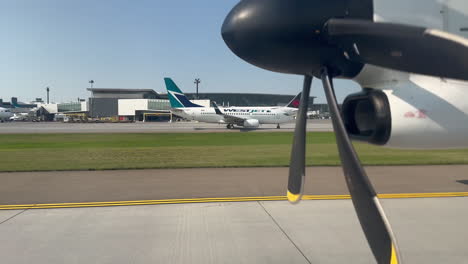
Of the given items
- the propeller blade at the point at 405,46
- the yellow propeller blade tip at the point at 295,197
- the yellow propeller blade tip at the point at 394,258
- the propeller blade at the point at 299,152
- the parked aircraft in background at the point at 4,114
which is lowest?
the parked aircraft in background at the point at 4,114

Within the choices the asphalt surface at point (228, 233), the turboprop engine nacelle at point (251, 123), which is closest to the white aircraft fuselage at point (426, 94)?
the asphalt surface at point (228, 233)

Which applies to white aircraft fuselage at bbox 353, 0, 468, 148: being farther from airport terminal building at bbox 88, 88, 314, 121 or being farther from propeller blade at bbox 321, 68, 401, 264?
airport terminal building at bbox 88, 88, 314, 121

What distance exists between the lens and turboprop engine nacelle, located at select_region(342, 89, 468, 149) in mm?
3645

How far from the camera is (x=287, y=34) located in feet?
11.8

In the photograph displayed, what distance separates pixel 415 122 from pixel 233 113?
3764 cm

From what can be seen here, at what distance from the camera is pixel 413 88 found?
145 inches

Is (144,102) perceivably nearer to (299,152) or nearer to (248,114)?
(248,114)

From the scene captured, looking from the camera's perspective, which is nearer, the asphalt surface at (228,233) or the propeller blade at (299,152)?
the propeller blade at (299,152)

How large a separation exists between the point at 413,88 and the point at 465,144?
93 centimetres

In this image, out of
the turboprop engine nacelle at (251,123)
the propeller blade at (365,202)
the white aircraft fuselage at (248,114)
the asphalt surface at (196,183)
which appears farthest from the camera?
the white aircraft fuselage at (248,114)

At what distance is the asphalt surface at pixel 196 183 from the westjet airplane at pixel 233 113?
2764 cm

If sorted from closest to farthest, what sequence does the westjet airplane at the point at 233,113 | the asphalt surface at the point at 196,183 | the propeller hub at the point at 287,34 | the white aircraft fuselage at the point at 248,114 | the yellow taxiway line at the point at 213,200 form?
the propeller hub at the point at 287,34 < the yellow taxiway line at the point at 213,200 < the asphalt surface at the point at 196,183 < the westjet airplane at the point at 233,113 < the white aircraft fuselage at the point at 248,114

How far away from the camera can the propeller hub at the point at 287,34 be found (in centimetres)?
349

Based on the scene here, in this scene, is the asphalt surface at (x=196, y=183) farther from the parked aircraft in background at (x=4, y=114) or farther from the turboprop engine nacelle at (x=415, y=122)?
the parked aircraft in background at (x=4, y=114)
